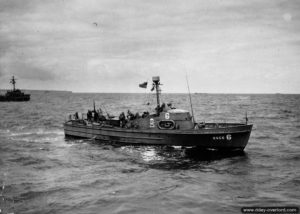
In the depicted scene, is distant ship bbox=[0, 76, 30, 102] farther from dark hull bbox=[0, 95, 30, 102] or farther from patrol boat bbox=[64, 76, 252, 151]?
patrol boat bbox=[64, 76, 252, 151]

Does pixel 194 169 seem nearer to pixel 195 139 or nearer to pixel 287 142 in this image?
pixel 195 139

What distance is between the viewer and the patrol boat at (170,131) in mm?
23109

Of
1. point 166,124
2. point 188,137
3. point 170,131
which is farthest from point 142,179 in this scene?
point 166,124

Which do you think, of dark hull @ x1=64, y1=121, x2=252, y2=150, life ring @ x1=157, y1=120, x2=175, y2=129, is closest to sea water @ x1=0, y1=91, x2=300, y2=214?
dark hull @ x1=64, y1=121, x2=252, y2=150

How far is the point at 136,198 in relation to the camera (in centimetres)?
1407

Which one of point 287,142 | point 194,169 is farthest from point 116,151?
point 287,142

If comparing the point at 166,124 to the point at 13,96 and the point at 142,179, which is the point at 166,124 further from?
the point at 13,96

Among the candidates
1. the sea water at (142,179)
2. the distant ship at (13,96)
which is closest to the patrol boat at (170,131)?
the sea water at (142,179)

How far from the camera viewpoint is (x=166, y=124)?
84.2 feet

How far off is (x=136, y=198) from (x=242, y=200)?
15.5 feet

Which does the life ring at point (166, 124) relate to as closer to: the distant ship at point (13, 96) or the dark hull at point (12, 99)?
the distant ship at point (13, 96)

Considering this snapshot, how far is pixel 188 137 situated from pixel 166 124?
2.42 m

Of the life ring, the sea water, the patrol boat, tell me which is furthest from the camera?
the life ring

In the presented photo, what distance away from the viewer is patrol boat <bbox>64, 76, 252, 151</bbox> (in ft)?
75.8
